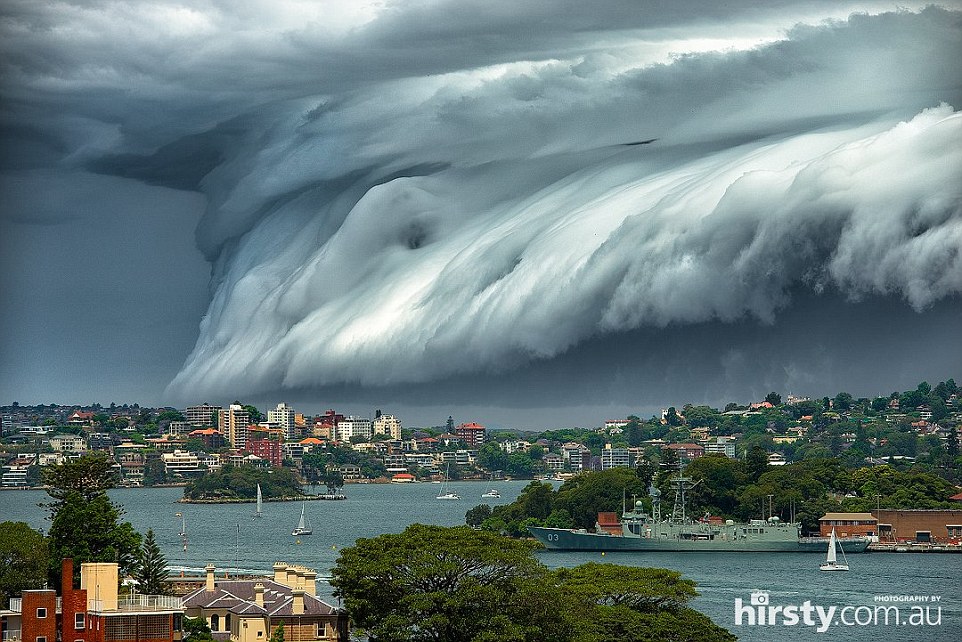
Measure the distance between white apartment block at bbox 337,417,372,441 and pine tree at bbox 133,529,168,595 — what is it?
128 m

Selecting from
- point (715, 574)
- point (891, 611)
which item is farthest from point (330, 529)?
point (891, 611)

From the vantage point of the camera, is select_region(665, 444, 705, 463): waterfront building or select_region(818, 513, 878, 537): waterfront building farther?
select_region(665, 444, 705, 463): waterfront building

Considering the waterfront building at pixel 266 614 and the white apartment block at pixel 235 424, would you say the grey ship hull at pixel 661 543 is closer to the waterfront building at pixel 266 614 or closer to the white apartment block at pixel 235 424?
the waterfront building at pixel 266 614

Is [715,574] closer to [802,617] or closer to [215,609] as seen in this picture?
[802,617]

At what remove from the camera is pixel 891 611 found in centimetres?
3894

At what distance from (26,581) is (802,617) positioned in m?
18.9

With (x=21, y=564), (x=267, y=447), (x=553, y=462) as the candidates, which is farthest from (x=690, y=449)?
(x=21, y=564)

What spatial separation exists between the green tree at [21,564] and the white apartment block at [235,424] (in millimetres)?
118525

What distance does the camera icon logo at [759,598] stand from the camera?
129 ft

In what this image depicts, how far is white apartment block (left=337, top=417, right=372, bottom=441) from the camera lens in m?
157

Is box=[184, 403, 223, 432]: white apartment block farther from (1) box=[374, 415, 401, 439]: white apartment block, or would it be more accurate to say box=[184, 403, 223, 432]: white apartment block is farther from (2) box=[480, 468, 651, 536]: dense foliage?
(2) box=[480, 468, 651, 536]: dense foliage

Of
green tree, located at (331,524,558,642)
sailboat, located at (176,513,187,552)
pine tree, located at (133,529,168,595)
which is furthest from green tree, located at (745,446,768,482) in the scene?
green tree, located at (331,524,558,642)

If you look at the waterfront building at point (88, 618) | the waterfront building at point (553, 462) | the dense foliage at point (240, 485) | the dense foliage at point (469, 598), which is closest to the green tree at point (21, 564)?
the waterfront building at point (88, 618)

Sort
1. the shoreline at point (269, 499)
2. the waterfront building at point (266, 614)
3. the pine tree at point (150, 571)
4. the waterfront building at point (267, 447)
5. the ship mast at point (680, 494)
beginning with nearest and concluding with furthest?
the waterfront building at point (266, 614) → the pine tree at point (150, 571) → the ship mast at point (680, 494) → the shoreline at point (269, 499) → the waterfront building at point (267, 447)
